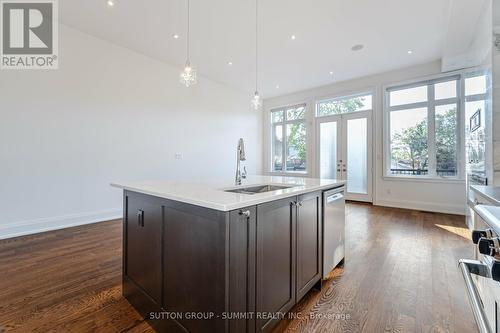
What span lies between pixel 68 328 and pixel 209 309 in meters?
1.10

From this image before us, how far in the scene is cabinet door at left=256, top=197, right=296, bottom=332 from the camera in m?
1.27

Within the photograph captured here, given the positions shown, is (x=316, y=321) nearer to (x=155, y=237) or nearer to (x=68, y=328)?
(x=155, y=237)

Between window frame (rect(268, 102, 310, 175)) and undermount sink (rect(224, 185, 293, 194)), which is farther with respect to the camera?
window frame (rect(268, 102, 310, 175))

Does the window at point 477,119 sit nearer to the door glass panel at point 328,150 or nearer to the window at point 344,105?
the window at point 344,105

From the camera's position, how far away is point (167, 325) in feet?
4.46

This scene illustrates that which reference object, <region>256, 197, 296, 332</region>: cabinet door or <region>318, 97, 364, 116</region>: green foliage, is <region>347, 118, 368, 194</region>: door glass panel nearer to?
<region>318, 97, 364, 116</region>: green foliage

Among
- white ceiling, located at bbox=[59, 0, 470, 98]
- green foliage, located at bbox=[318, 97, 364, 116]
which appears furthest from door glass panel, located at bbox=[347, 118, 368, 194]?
white ceiling, located at bbox=[59, 0, 470, 98]

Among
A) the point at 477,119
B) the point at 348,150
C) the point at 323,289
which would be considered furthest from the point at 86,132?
the point at 477,119

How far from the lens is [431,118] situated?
479cm

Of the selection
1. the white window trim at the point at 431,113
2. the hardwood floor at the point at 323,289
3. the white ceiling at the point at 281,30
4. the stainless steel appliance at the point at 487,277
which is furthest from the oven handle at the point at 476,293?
the white window trim at the point at 431,113

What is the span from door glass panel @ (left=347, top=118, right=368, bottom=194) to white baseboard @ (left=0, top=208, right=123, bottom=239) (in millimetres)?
5465

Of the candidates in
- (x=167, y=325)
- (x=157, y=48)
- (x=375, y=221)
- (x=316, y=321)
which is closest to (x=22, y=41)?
(x=157, y=48)

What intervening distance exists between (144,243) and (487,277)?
1.78 metres

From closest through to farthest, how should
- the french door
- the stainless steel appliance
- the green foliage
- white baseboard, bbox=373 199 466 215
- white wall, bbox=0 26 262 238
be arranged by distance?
the stainless steel appliance < white wall, bbox=0 26 262 238 < white baseboard, bbox=373 199 466 215 < the french door < the green foliage
